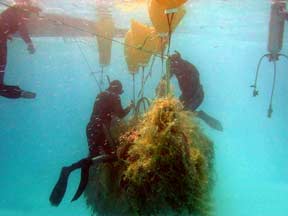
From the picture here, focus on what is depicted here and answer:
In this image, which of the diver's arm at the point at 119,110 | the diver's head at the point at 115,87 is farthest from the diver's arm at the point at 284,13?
the diver's arm at the point at 119,110

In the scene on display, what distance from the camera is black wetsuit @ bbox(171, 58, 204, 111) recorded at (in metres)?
9.50

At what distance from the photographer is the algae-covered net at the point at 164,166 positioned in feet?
21.2

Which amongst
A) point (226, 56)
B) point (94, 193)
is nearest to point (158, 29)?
point (94, 193)

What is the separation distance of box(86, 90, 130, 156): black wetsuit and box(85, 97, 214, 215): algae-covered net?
3.58ft

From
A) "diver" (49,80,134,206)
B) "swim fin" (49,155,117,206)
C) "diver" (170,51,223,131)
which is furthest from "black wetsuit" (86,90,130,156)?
"diver" (170,51,223,131)

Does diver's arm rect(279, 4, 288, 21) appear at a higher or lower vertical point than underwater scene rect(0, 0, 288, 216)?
higher

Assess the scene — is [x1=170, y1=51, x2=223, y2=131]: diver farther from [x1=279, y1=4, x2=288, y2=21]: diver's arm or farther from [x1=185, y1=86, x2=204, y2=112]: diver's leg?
[x1=279, y1=4, x2=288, y2=21]: diver's arm

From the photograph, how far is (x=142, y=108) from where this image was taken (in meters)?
9.30

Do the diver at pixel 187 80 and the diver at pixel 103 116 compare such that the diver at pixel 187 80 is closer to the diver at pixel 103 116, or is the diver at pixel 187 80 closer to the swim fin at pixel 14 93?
the diver at pixel 103 116

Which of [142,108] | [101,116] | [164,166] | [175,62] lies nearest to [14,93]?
[101,116]

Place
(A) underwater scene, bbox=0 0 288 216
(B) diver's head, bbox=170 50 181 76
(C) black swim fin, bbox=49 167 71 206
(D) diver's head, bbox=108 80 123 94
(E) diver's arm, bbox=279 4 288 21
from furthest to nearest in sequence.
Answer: (E) diver's arm, bbox=279 4 288 21 < (B) diver's head, bbox=170 50 181 76 < (D) diver's head, bbox=108 80 123 94 < (C) black swim fin, bbox=49 167 71 206 < (A) underwater scene, bbox=0 0 288 216

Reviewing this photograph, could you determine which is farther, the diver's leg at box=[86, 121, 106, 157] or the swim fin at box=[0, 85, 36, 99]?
the swim fin at box=[0, 85, 36, 99]

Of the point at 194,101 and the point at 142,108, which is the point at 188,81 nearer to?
the point at 194,101

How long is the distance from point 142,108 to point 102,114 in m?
0.95
